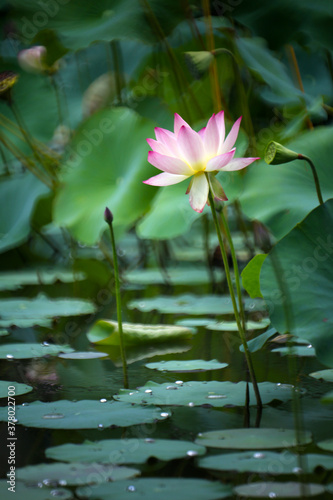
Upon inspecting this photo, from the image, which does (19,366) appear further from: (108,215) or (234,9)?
(234,9)

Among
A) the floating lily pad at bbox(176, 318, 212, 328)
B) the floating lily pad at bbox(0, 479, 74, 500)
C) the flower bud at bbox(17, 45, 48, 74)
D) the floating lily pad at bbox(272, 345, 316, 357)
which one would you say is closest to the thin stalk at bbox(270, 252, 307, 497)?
the floating lily pad at bbox(272, 345, 316, 357)

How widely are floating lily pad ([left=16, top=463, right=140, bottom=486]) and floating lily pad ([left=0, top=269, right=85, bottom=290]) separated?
1500 millimetres

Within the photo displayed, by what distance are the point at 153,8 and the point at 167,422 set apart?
164 cm

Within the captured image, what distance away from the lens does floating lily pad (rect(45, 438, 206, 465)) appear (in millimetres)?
680

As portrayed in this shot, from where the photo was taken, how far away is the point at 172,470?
2.15 feet

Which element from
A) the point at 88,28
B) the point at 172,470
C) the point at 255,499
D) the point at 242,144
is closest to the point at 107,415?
the point at 172,470

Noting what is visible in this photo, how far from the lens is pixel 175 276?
231 centimetres

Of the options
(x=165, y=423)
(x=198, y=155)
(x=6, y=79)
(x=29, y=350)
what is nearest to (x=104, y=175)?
(x=6, y=79)

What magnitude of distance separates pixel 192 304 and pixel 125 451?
104cm

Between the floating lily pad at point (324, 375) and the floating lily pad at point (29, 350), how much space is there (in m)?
0.53

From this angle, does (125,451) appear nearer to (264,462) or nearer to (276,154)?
(264,462)

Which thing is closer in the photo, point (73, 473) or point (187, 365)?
point (73, 473)

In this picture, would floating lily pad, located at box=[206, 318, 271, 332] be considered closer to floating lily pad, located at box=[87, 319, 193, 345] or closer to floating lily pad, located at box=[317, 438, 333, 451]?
floating lily pad, located at box=[87, 319, 193, 345]

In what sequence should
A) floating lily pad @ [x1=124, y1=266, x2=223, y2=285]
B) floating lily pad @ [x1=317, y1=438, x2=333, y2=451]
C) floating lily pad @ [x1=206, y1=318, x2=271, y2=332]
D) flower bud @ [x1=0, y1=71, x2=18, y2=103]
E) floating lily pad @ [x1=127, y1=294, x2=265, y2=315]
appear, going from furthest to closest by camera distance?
floating lily pad @ [x1=124, y1=266, x2=223, y2=285]
flower bud @ [x1=0, y1=71, x2=18, y2=103]
floating lily pad @ [x1=127, y1=294, x2=265, y2=315]
floating lily pad @ [x1=206, y1=318, x2=271, y2=332]
floating lily pad @ [x1=317, y1=438, x2=333, y2=451]
